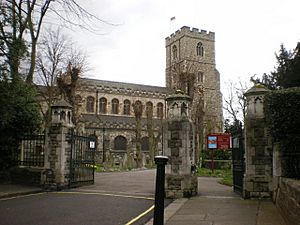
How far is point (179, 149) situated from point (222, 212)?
3.35 metres

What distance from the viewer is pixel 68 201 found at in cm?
1084

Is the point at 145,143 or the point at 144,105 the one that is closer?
the point at 145,143

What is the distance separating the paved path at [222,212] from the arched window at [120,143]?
39.8 metres

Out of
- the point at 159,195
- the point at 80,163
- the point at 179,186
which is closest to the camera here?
the point at 159,195

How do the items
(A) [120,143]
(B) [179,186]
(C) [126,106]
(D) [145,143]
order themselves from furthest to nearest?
1. (C) [126,106]
2. (D) [145,143]
3. (A) [120,143]
4. (B) [179,186]

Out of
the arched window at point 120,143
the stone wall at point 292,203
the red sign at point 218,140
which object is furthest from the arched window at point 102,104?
the stone wall at point 292,203

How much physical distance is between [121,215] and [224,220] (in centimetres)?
243

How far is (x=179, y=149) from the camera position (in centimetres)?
1155

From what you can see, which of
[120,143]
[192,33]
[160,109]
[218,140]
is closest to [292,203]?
[218,140]

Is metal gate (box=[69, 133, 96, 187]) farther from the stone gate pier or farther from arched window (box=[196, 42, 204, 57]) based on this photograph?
arched window (box=[196, 42, 204, 57])

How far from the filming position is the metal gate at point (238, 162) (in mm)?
11984

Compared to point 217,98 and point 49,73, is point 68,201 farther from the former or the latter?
point 217,98

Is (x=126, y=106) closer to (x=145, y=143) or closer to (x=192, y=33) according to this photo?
(x=145, y=143)

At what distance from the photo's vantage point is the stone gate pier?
11.4 metres
